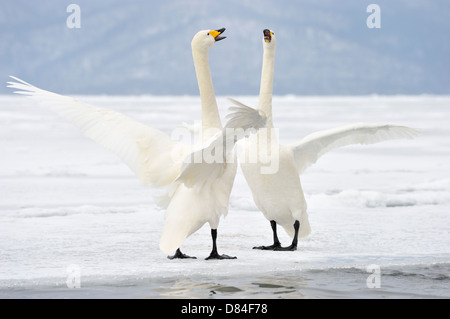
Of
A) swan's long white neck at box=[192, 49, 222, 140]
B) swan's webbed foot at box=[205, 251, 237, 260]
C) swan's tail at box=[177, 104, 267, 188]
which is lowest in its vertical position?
swan's webbed foot at box=[205, 251, 237, 260]

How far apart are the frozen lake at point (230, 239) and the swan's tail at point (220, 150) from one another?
0.71 m

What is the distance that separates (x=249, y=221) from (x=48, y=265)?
2935 mm

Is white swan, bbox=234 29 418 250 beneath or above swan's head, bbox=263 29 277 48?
beneath

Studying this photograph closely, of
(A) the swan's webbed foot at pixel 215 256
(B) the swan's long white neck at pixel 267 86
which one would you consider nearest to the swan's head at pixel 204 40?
(B) the swan's long white neck at pixel 267 86

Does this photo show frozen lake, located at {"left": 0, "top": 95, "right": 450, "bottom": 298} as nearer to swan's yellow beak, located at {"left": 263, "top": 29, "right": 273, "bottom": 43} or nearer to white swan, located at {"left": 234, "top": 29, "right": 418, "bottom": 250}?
white swan, located at {"left": 234, "top": 29, "right": 418, "bottom": 250}

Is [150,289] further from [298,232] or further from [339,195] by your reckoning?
[339,195]

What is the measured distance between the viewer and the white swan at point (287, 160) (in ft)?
22.3

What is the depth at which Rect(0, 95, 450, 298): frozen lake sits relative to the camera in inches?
217

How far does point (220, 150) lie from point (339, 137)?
1.87 m

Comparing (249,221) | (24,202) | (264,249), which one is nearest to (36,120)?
(24,202)

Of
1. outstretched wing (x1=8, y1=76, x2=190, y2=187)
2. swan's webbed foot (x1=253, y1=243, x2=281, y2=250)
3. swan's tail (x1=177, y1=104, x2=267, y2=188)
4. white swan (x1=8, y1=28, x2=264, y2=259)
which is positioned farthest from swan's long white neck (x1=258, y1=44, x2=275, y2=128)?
swan's webbed foot (x1=253, y1=243, x2=281, y2=250)

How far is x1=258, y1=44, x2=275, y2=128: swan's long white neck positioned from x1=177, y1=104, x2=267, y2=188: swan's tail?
2.36 feet

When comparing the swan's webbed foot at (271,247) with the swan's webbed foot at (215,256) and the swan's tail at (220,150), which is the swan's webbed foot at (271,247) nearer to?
the swan's webbed foot at (215,256)

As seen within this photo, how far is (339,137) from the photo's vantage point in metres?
7.21
